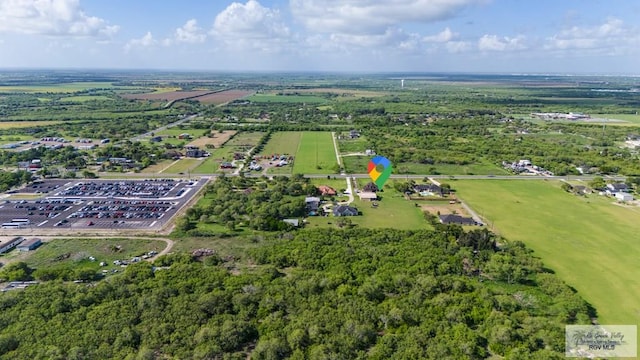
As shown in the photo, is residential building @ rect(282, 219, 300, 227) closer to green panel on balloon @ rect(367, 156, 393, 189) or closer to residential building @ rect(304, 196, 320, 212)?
residential building @ rect(304, 196, 320, 212)

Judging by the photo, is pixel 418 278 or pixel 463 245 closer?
pixel 418 278

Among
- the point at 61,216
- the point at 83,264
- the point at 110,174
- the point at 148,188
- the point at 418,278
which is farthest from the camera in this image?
the point at 110,174

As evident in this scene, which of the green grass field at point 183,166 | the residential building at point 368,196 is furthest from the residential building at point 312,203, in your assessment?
the green grass field at point 183,166

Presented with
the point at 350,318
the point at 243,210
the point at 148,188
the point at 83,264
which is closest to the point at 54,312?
the point at 83,264

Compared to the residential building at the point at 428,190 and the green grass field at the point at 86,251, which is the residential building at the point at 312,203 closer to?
the residential building at the point at 428,190

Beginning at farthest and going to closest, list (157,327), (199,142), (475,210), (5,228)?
1. (199,142)
2. (475,210)
3. (5,228)
4. (157,327)

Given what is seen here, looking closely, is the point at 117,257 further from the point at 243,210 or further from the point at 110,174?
the point at 110,174

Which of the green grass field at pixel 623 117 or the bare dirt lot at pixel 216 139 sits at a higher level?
the green grass field at pixel 623 117
